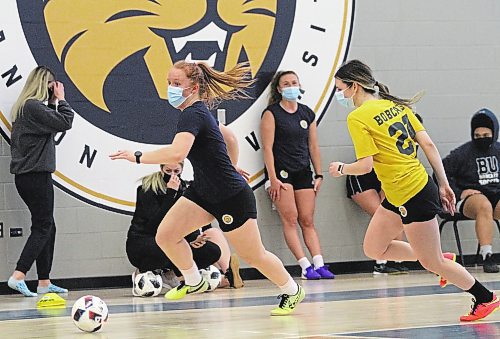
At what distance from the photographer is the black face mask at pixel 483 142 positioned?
432 inches

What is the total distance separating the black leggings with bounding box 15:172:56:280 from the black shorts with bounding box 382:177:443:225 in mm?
4159

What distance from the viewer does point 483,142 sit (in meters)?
11.0

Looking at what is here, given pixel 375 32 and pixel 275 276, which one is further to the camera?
pixel 375 32

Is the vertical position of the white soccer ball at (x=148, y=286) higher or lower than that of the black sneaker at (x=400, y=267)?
higher

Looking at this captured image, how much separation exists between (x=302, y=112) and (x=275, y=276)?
14.1 feet

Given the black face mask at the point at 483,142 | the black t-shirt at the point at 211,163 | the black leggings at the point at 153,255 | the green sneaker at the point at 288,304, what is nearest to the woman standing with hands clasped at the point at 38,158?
the black leggings at the point at 153,255

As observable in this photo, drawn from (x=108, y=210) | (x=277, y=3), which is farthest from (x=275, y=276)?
(x=277, y=3)

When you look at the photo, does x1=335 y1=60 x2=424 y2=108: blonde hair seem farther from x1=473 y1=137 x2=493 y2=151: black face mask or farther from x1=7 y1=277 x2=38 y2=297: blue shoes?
x1=473 y1=137 x2=493 y2=151: black face mask

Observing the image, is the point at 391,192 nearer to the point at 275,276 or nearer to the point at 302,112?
the point at 275,276

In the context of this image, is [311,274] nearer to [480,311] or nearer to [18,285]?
[18,285]

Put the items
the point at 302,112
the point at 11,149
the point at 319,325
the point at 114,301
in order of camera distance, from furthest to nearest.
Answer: the point at 302,112
the point at 11,149
the point at 114,301
the point at 319,325

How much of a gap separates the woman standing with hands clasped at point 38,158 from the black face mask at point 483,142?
14.1 feet

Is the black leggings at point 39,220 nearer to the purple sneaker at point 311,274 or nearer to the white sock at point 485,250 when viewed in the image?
the purple sneaker at point 311,274

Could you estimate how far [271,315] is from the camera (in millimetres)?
6645
